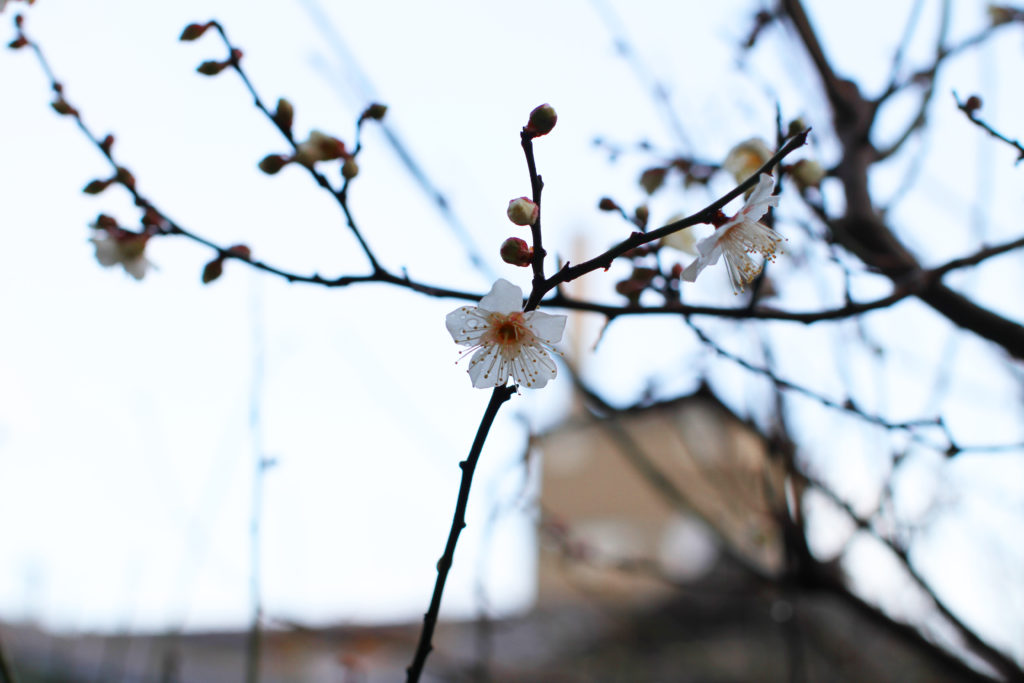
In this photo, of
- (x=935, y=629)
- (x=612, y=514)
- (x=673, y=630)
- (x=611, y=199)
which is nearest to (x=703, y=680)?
(x=673, y=630)

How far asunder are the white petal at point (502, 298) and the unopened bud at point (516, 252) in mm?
125

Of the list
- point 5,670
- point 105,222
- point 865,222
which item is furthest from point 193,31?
point 865,222

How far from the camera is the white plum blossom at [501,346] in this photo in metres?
1.28

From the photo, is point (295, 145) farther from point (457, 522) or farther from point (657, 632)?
point (657, 632)

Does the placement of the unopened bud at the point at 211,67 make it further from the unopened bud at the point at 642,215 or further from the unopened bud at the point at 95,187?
the unopened bud at the point at 642,215

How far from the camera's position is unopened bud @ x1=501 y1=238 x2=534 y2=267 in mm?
1023

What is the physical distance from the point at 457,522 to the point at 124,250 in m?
0.88

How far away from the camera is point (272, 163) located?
1339mm

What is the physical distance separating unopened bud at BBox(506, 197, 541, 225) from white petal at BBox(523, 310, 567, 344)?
12 cm

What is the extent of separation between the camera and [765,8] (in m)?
2.42

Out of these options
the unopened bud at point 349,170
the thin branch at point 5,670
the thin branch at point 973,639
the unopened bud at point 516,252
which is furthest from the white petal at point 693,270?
the thin branch at point 973,639

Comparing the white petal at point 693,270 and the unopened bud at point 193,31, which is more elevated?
the unopened bud at point 193,31

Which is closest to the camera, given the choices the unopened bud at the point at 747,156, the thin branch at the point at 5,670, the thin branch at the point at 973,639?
the thin branch at the point at 5,670

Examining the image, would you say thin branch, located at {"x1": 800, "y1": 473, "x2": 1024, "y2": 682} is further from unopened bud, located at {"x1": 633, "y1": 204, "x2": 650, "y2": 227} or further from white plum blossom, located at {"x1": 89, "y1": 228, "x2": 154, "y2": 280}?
white plum blossom, located at {"x1": 89, "y1": 228, "x2": 154, "y2": 280}
